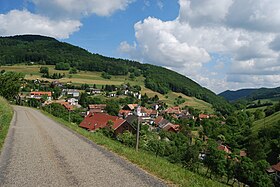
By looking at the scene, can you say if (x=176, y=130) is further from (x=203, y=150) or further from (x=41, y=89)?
(x=41, y=89)

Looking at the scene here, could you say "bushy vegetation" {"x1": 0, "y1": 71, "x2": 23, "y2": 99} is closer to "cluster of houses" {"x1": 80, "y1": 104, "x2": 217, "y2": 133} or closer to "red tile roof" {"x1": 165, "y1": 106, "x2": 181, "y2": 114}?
"cluster of houses" {"x1": 80, "y1": 104, "x2": 217, "y2": 133}

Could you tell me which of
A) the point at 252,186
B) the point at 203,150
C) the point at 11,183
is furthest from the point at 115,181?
the point at 203,150

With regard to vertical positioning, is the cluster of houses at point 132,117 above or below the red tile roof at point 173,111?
below

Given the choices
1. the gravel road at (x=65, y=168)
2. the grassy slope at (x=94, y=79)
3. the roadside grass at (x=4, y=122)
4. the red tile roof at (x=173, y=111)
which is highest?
the grassy slope at (x=94, y=79)

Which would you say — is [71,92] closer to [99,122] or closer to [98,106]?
[98,106]

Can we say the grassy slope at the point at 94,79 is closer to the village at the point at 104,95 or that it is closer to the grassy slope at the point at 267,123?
the village at the point at 104,95

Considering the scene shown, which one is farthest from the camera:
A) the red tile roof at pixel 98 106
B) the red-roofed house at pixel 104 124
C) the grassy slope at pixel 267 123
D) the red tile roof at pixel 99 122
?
the red tile roof at pixel 98 106

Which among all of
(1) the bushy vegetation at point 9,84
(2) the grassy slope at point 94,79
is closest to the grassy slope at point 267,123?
(2) the grassy slope at point 94,79

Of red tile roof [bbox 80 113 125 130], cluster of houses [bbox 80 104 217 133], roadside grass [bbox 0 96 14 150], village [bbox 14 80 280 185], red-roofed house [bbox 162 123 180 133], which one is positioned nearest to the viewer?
roadside grass [bbox 0 96 14 150]

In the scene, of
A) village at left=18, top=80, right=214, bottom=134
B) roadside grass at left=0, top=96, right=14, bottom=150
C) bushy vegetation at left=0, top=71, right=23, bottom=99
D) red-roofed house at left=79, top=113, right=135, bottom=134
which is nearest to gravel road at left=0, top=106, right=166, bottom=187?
roadside grass at left=0, top=96, right=14, bottom=150

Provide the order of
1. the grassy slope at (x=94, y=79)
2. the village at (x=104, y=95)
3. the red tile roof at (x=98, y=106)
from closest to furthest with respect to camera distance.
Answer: the village at (x=104, y=95)
the red tile roof at (x=98, y=106)
the grassy slope at (x=94, y=79)

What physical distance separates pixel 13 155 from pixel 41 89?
13603cm

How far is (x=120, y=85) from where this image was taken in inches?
6452

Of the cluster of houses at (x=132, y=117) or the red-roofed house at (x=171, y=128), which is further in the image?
the red-roofed house at (x=171, y=128)
